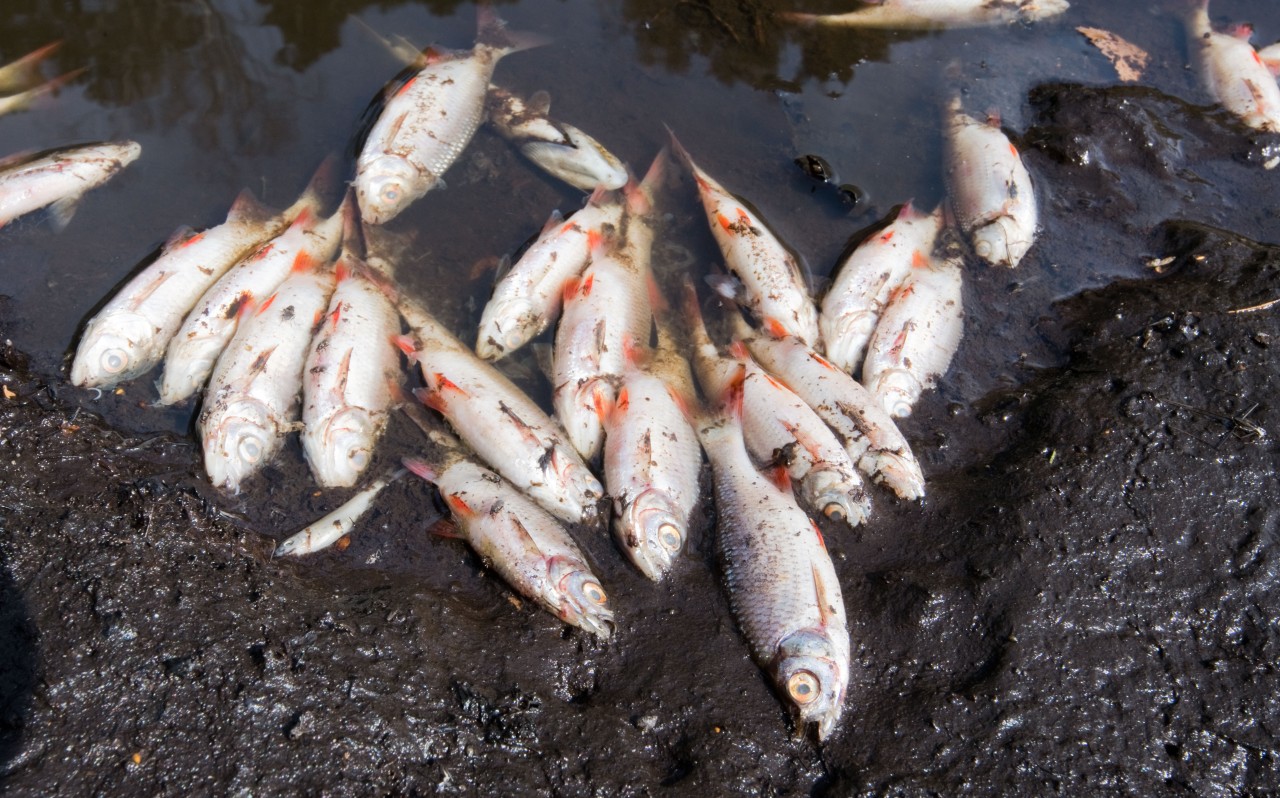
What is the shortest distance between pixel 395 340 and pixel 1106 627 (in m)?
4.48

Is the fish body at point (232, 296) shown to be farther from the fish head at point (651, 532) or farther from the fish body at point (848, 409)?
the fish body at point (848, 409)

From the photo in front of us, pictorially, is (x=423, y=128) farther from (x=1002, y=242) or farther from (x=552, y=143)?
(x=1002, y=242)

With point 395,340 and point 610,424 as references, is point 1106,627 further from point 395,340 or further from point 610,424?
point 395,340

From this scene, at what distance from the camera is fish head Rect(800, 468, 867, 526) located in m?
4.69

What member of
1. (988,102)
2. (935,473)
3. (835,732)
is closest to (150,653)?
(835,732)

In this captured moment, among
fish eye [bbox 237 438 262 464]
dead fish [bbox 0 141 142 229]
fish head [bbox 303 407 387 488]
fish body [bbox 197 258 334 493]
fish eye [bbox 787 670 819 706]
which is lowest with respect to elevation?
fish eye [bbox 787 670 819 706]

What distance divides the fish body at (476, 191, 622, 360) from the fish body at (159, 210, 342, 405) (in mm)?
1441

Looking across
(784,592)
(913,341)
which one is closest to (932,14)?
(913,341)

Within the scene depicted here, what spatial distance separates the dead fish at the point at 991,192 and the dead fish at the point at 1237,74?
2.29 m

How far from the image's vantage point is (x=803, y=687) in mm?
3887

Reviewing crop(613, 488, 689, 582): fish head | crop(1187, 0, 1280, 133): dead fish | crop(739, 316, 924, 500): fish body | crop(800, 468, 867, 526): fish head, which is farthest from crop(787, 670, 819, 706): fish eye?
crop(1187, 0, 1280, 133): dead fish

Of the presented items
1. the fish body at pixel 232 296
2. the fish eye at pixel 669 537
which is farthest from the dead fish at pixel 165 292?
the fish eye at pixel 669 537

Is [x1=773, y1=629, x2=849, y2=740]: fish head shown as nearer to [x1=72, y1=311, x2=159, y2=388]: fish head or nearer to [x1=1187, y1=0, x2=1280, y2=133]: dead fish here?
[x1=72, y1=311, x2=159, y2=388]: fish head

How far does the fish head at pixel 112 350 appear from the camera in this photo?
512 centimetres
